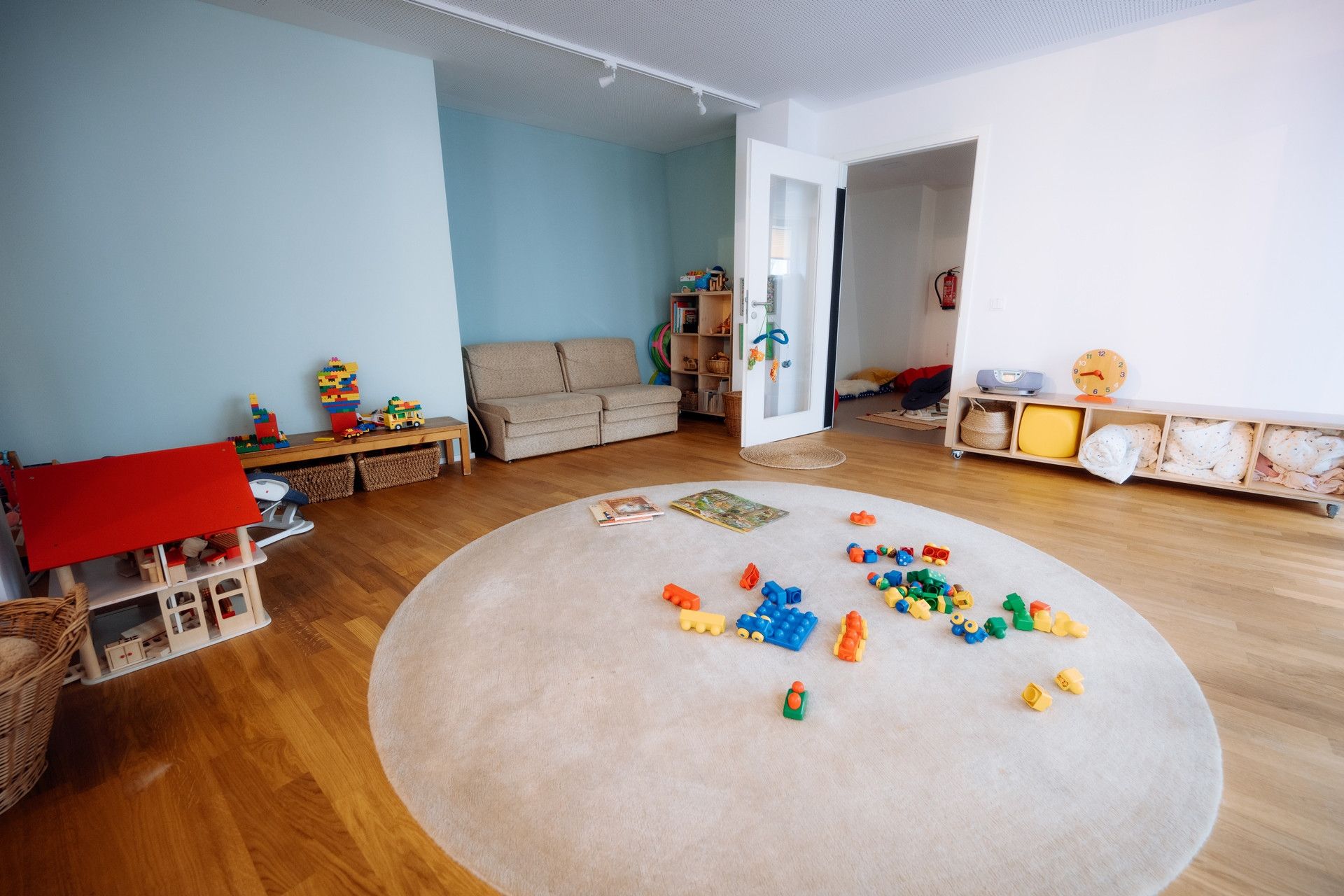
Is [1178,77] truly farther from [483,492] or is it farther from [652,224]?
[483,492]

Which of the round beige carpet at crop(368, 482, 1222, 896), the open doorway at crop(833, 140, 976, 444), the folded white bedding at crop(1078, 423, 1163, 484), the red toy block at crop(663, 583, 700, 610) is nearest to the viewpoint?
the round beige carpet at crop(368, 482, 1222, 896)

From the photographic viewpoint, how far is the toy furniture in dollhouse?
1.68 m

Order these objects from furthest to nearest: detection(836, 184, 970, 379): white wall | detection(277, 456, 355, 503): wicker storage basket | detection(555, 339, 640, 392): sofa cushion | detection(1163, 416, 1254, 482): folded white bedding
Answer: detection(836, 184, 970, 379): white wall, detection(555, 339, 640, 392): sofa cushion, detection(277, 456, 355, 503): wicker storage basket, detection(1163, 416, 1254, 482): folded white bedding

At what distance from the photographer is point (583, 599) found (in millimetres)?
2160

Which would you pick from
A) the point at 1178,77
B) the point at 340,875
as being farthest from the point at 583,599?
the point at 1178,77

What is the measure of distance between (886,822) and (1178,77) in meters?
4.31

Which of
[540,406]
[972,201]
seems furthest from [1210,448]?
[540,406]

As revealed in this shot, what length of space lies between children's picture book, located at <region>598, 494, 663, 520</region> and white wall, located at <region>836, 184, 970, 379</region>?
16.3 feet

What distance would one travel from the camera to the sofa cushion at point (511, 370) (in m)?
4.44

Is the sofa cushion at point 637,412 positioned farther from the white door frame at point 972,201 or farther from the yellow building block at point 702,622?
the yellow building block at point 702,622

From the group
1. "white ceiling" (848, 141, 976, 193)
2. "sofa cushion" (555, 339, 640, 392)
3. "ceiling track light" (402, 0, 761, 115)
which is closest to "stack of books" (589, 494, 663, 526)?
"sofa cushion" (555, 339, 640, 392)

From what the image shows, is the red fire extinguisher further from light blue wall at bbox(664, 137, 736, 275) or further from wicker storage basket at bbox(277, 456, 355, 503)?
wicker storage basket at bbox(277, 456, 355, 503)

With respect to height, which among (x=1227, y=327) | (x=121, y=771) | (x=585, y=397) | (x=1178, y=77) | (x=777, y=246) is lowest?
(x=121, y=771)

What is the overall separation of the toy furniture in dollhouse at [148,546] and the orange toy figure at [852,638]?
6.45 ft
